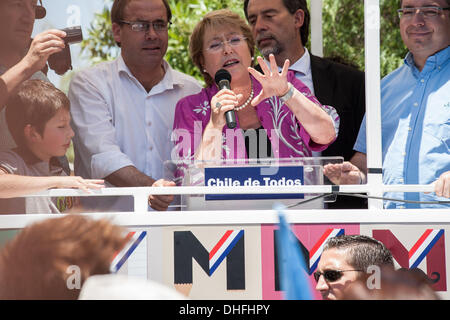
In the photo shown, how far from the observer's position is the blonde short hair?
360 cm

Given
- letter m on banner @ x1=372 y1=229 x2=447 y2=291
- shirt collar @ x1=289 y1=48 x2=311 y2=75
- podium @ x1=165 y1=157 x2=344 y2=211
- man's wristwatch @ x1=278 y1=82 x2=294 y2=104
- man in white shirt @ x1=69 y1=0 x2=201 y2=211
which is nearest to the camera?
letter m on banner @ x1=372 y1=229 x2=447 y2=291

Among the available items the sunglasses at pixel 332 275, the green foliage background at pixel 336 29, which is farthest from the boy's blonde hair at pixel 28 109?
the green foliage background at pixel 336 29

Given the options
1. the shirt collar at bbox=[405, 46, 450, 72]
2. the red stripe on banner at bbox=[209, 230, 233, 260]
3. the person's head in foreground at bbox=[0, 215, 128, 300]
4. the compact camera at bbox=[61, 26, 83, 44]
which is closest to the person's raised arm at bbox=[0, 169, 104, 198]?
the red stripe on banner at bbox=[209, 230, 233, 260]

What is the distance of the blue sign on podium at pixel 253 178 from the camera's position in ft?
10.4

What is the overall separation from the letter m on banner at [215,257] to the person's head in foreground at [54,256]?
145 cm

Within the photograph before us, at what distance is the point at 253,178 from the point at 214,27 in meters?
A: 0.87

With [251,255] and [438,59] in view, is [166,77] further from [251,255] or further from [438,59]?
[438,59]

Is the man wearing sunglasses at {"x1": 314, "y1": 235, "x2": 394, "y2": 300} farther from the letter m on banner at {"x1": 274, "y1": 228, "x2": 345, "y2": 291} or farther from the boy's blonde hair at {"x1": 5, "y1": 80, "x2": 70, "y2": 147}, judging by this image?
the boy's blonde hair at {"x1": 5, "y1": 80, "x2": 70, "y2": 147}

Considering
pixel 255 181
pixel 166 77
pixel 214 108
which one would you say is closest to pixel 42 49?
pixel 166 77

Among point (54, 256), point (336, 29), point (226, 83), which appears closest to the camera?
point (54, 256)

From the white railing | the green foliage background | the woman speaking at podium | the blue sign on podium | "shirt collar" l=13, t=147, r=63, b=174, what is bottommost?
the white railing

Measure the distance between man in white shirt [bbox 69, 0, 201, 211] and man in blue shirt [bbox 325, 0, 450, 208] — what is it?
102cm

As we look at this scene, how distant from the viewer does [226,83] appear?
337 centimetres

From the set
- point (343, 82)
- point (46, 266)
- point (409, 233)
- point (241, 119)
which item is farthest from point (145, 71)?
point (46, 266)
